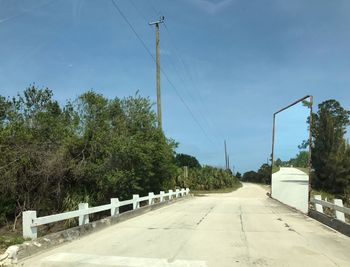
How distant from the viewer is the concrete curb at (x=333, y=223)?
1360 cm

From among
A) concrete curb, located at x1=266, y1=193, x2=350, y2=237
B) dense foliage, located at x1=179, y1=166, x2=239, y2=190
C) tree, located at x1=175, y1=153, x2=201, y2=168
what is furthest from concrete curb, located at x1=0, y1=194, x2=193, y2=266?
tree, located at x1=175, y1=153, x2=201, y2=168

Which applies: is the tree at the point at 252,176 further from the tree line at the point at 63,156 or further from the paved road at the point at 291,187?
the tree line at the point at 63,156

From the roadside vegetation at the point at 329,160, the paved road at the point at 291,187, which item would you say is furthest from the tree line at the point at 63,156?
the roadside vegetation at the point at 329,160

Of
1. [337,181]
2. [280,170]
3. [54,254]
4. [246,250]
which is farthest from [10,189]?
[337,181]

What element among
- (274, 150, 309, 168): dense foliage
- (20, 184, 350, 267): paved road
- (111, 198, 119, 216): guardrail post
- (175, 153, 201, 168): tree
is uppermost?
(175, 153, 201, 168): tree

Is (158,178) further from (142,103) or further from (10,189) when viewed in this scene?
(10,189)

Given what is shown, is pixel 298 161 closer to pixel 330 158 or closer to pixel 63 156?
pixel 63 156

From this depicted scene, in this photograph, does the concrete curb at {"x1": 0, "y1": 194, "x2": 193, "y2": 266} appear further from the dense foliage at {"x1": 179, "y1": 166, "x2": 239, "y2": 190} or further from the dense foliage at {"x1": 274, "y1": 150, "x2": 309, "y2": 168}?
the dense foliage at {"x1": 179, "y1": 166, "x2": 239, "y2": 190}

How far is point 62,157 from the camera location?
1977 centimetres

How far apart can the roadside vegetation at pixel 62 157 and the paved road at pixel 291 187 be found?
8.72 metres

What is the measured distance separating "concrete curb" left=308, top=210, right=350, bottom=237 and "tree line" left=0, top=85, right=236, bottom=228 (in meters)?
9.27

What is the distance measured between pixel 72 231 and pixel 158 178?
17.3 m

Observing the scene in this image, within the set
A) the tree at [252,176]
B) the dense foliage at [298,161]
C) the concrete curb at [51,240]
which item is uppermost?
the dense foliage at [298,161]

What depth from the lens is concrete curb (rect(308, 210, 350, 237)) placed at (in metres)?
13.6
